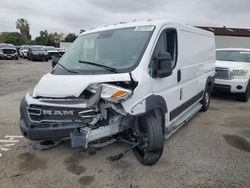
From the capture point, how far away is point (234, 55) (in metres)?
9.70

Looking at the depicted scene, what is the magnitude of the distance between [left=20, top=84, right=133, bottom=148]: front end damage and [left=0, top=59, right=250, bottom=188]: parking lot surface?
542 millimetres

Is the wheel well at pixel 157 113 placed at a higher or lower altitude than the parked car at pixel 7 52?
lower

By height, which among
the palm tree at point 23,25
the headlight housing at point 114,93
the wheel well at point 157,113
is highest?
the palm tree at point 23,25

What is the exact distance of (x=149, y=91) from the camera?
384cm

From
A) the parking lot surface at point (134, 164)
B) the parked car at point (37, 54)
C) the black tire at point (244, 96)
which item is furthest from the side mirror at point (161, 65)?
the parked car at point (37, 54)

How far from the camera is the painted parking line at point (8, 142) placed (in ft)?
15.1

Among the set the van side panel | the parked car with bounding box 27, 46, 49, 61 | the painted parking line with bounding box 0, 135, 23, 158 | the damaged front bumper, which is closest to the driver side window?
the van side panel

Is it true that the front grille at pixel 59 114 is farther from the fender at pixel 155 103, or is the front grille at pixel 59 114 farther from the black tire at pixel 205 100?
the black tire at pixel 205 100

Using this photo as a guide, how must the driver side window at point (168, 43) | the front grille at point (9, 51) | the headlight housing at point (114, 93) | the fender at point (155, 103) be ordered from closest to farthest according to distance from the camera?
1. the headlight housing at point (114, 93)
2. the fender at point (155, 103)
3. the driver side window at point (168, 43)
4. the front grille at point (9, 51)

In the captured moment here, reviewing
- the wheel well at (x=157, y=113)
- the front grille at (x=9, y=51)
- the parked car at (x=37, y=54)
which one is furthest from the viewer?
the parked car at (x=37, y=54)

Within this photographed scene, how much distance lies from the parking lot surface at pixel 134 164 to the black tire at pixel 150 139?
0.13m

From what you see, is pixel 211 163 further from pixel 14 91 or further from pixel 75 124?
pixel 14 91

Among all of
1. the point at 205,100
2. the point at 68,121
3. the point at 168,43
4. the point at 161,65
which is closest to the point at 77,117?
the point at 68,121

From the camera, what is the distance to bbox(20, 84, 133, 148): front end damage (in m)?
3.47
